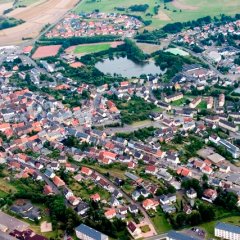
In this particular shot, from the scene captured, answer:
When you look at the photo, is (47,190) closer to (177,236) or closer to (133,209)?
(133,209)

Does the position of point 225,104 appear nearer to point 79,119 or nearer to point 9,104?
point 79,119

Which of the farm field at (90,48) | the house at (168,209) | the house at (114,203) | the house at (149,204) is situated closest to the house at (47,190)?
the house at (114,203)

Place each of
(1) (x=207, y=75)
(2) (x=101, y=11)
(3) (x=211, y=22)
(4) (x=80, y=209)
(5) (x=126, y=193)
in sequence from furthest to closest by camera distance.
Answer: (2) (x=101, y=11) → (3) (x=211, y=22) → (1) (x=207, y=75) → (5) (x=126, y=193) → (4) (x=80, y=209)

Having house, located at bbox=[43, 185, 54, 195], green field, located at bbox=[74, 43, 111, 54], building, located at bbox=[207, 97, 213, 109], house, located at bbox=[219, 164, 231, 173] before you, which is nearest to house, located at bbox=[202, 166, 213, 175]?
house, located at bbox=[219, 164, 231, 173]

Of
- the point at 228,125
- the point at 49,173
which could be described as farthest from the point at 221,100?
the point at 49,173

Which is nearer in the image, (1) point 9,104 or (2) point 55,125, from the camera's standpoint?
(2) point 55,125

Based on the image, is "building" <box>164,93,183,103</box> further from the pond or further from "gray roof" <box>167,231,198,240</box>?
"gray roof" <box>167,231,198,240</box>

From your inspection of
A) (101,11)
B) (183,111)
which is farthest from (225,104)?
(101,11)
